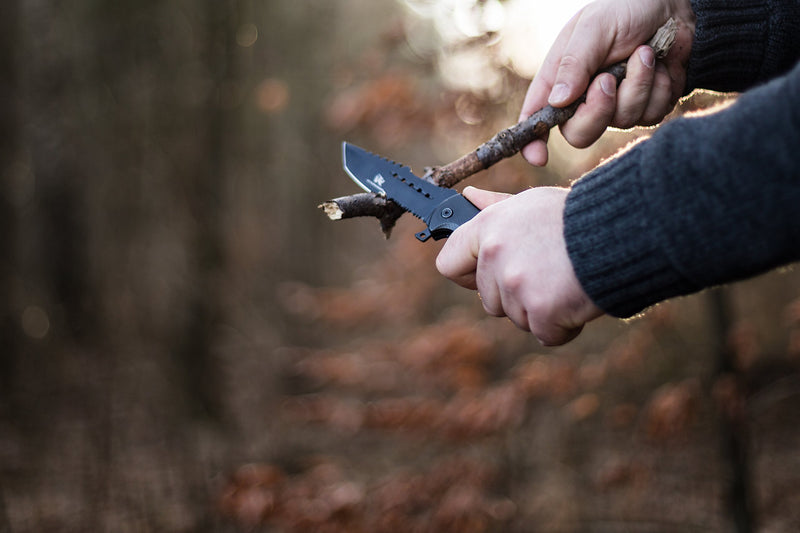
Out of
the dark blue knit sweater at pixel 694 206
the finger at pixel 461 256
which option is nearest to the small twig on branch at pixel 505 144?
the finger at pixel 461 256

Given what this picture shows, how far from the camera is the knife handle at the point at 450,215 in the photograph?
1.68 metres

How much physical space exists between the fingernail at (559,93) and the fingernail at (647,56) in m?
0.27

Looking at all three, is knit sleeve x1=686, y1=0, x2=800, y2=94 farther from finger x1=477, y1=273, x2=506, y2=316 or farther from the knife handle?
finger x1=477, y1=273, x2=506, y2=316

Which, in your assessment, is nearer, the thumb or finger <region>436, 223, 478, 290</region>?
finger <region>436, 223, 478, 290</region>

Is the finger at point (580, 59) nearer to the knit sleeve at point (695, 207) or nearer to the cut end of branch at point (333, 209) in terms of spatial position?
the knit sleeve at point (695, 207)

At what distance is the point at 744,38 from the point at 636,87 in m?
0.39

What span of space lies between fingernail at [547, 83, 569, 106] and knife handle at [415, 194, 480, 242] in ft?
1.60

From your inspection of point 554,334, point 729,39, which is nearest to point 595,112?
point 729,39

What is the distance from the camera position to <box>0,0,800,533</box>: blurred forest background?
3918mm

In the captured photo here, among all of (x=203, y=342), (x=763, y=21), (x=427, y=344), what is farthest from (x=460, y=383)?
(x=203, y=342)

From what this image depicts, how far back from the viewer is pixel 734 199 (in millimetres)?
1072

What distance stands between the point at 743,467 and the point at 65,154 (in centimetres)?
1043

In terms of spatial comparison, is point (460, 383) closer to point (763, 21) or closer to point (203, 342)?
point (763, 21)

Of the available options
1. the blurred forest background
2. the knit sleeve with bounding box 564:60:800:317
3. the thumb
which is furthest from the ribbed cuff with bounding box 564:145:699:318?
the blurred forest background
